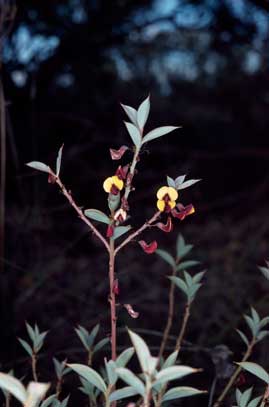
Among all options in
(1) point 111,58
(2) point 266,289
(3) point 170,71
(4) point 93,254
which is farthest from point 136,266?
(3) point 170,71

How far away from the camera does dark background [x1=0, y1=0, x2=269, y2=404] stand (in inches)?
67.9

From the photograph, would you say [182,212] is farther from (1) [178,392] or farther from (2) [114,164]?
(2) [114,164]

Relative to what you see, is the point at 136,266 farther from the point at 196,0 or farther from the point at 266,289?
the point at 196,0

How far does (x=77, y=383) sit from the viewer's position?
3.80 ft

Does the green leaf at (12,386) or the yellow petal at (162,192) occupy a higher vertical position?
the yellow petal at (162,192)

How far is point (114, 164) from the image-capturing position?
10.5 ft

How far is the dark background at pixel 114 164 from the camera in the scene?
5.66 feet

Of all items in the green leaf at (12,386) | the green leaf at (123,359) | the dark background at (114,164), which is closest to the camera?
the green leaf at (12,386)

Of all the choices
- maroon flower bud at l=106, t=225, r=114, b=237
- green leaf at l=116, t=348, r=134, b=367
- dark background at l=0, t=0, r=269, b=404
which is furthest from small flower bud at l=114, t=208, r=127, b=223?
dark background at l=0, t=0, r=269, b=404

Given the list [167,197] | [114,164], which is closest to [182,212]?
[167,197]

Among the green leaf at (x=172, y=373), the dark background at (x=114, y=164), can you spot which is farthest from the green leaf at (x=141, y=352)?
the dark background at (x=114, y=164)

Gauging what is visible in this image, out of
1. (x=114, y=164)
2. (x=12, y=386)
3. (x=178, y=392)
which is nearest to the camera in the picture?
(x=12, y=386)

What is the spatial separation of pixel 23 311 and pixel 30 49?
924 millimetres

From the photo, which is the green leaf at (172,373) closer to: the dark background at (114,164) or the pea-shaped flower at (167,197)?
the pea-shaped flower at (167,197)
